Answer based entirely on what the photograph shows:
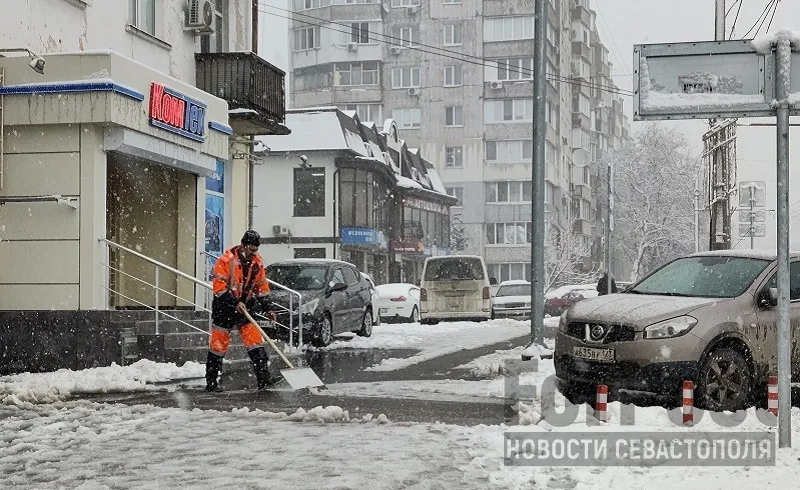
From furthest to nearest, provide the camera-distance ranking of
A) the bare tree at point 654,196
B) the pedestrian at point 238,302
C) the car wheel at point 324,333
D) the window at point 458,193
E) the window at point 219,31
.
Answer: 1. the bare tree at point 654,196
2. the window at point 458,193
3. the window at point 219,31
4. the car wheel at point 324,333
5. the pedestrian at point 238,302

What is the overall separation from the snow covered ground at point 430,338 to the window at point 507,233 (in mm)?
45043

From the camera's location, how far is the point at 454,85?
73.6m

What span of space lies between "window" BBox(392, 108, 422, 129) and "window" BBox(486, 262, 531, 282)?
11.0m

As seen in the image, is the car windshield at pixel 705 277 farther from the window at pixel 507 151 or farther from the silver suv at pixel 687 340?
the window at pixel 507 151

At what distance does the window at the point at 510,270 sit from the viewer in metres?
72.3

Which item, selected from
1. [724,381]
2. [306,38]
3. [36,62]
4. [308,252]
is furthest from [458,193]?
[724,381]

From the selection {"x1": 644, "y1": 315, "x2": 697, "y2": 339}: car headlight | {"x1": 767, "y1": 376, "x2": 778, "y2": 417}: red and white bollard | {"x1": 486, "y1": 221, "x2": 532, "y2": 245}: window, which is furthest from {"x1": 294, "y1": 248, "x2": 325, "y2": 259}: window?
{"x1": 767, "y1": 376, "x2": 778, "y2": 417}: red and white bollard

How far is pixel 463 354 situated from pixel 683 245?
69.9m

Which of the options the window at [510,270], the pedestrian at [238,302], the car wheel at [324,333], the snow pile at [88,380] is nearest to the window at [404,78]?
the window at [510,270]

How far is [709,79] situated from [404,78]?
223 feet

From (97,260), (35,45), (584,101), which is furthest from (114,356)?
(584,101)

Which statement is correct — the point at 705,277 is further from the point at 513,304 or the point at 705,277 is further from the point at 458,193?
the point at 458,193

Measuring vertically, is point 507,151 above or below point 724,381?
above

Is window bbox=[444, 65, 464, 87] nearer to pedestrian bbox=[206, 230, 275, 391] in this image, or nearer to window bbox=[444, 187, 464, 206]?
window bbox=[444, 187, 464, 206]
